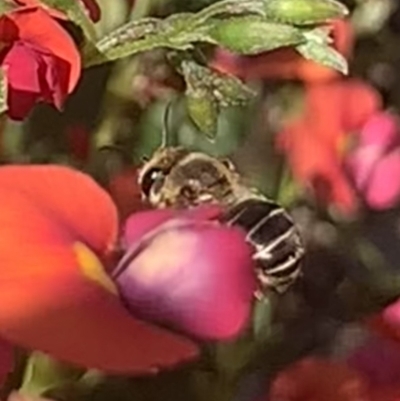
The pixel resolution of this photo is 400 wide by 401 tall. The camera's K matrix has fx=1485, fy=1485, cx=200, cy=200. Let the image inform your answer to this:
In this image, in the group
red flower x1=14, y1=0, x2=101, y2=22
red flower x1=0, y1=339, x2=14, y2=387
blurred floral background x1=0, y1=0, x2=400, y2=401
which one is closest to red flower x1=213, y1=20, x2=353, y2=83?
blurred floral background x1=0, y1=0, x2=400, y2=401

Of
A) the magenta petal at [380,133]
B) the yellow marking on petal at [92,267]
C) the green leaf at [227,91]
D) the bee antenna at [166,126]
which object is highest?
the green leaf at [227,91]

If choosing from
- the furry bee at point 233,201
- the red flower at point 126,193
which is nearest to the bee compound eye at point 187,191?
the furry bee at point 233,201

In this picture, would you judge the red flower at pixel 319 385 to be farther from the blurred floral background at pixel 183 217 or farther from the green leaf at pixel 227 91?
the green leaf at pixel 227 91

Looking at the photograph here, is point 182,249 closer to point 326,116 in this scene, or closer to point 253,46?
point 253,46

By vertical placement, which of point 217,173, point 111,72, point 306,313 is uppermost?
point 111,72

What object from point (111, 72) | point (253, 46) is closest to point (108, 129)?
point (111, 72)

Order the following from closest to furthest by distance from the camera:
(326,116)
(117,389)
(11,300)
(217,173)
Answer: (11,300), (117,389), (217,173), (326,116)
